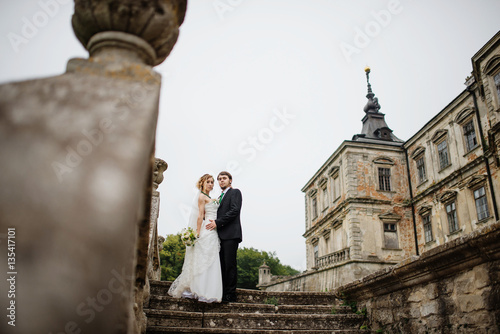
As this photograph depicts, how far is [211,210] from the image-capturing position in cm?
547

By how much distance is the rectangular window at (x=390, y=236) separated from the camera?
73.9ft

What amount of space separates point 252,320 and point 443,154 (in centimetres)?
2063

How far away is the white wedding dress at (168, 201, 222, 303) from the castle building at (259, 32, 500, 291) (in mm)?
14470

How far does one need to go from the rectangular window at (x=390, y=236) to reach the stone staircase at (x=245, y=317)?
63.9 feet

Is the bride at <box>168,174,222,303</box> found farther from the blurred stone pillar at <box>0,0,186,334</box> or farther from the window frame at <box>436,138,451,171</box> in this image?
the window frame at <box>436,138,451,171</box>

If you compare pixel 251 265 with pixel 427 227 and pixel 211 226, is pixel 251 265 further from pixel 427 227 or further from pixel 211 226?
pixel 211 226

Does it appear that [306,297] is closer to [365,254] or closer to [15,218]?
[15,218]

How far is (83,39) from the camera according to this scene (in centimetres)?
164

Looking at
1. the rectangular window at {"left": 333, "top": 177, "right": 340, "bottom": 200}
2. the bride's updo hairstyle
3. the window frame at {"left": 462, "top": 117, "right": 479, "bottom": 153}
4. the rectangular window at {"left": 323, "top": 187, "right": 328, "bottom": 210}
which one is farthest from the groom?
the rectangular window at {"left": 323, "top": 187, "right": 328, "bottom": 210}

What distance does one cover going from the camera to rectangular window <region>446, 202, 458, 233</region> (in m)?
19.3

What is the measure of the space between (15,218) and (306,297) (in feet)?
16.1

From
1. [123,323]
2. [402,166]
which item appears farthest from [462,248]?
[402,166]

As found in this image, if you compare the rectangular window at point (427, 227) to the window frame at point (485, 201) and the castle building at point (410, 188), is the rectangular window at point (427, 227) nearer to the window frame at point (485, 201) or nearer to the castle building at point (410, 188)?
the castle building at point (410, 188)

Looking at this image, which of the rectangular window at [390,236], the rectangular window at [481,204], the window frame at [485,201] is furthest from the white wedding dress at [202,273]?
the rectangular window at [390,236]
